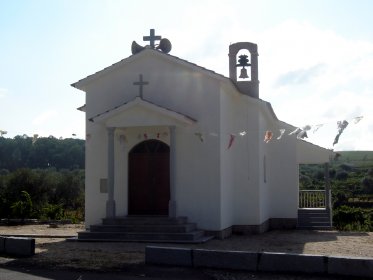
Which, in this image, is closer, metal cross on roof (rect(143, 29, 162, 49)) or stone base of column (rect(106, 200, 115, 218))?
stone base of column (rect(106, 200, 115, 218))

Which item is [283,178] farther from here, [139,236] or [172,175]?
[139,236]

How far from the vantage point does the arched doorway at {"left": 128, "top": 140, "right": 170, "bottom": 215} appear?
59.1 feet

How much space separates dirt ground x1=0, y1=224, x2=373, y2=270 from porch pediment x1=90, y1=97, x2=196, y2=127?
3697 mm

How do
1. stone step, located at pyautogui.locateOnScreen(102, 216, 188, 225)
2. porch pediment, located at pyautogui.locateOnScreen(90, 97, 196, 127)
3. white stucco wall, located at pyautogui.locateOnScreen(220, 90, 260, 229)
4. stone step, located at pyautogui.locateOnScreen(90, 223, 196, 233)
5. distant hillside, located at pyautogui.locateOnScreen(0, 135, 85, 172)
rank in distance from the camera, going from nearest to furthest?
stone step, located at pyautogui.locateOnScreen(90, 223, 196, 233) < stone step, located at pyautogui.locateOnScreen(102, 216, 188, 225) < porch pediment, located at pyautogui.locateOnScreen(90, 97, 196, 127) < white stucco wall, located at pyautogui.locateOnScreen(220, 90, 260, 229) < distant hillside, located at pyautogui.locateOnScreen(0, 135, 85, 172)

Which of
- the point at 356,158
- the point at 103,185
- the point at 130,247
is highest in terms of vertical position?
the point at 356,158

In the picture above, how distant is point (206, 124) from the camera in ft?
58.0

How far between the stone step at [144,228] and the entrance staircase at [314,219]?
7.68 metres

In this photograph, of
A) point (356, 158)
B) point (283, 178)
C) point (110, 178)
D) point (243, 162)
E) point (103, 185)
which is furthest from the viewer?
point (356, 158)

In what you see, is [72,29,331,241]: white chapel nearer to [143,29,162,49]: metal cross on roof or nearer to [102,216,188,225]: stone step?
[102,216,188,225]: stone step

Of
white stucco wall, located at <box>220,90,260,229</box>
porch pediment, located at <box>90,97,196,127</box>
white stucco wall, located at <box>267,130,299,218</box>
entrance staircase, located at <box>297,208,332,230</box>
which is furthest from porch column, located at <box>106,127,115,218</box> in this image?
entrance staircase, located at <box>297,208,332,230</box>

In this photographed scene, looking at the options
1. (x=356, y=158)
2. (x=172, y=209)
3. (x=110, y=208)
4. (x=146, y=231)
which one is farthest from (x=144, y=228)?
(x=356, y=158)

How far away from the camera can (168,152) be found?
1803 cm

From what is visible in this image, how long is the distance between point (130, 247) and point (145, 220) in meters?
2.17

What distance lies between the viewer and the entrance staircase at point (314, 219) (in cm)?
2303
